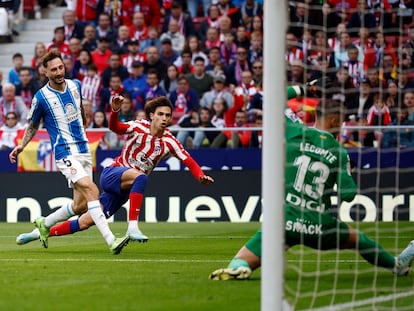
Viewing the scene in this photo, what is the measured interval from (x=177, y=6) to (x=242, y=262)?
14572mm

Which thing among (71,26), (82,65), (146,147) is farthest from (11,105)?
(146,147)

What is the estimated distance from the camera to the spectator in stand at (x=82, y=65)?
21875 mm

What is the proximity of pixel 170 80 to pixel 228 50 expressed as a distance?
1.32 m

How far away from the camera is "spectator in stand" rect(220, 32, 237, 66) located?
21469 mm

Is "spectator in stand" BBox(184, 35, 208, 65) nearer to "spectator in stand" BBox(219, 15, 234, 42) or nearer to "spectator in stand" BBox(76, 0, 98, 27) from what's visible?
"spectator in stand" BBox(219, 15, 234, 42)

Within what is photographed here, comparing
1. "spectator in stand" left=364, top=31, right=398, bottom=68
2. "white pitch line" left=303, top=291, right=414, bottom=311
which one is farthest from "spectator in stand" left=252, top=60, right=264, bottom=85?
"white pitch line" left=303, top=291, right=414, bottom=311

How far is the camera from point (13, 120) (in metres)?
20.0

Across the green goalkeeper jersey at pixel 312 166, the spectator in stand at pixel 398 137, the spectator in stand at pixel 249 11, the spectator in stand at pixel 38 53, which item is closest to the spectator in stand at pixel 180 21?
the spectator in stand at pixel 249 11

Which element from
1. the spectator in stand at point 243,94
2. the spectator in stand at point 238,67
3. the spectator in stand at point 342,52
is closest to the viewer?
the spectator in stand at point 342,52

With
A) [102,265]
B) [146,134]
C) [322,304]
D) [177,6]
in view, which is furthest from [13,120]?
[322,304]

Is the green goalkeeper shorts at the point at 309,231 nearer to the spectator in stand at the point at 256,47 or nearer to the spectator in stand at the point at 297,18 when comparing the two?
the spectator in stand at the point at 297,18

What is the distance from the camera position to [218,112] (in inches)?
777

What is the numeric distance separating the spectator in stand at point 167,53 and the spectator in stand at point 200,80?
3.30 ft

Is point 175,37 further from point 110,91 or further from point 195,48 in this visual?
point 110,91
